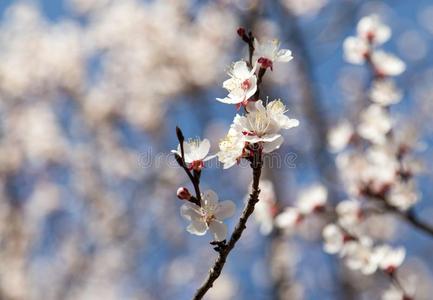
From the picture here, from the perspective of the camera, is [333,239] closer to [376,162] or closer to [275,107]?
[376,162]

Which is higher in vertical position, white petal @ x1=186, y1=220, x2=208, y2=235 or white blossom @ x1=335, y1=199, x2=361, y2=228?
white petal @ x1=186, y1=220, x2=208, y2=235

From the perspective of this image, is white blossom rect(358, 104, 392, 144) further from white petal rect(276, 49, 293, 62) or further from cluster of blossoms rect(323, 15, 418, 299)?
white petal rect(276, 49, 293, 62)

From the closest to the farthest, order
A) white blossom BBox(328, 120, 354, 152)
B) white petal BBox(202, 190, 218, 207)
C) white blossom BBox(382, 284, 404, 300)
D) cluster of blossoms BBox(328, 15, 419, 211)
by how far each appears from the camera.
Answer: white petal BBox(202, 190, 218, 207) < white blossom BBox(382, 284, 404, 300) < cluster of blossoms BBox(328, 15, 419, 211) < white blossom BBox(328, 120, 354, 152)

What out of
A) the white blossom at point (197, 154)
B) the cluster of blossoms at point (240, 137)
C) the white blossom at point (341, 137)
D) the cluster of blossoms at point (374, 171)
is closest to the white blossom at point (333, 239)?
the cluster of blossoms at point (374, 171)

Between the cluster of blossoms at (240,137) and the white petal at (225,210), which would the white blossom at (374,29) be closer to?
the cluster of blossoms at (240,137)

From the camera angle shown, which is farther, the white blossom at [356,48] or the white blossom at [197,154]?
the white blossom at [356,48]

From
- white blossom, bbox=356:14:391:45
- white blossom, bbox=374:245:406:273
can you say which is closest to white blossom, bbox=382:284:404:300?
white blossom, bbox=374:245:406:273
